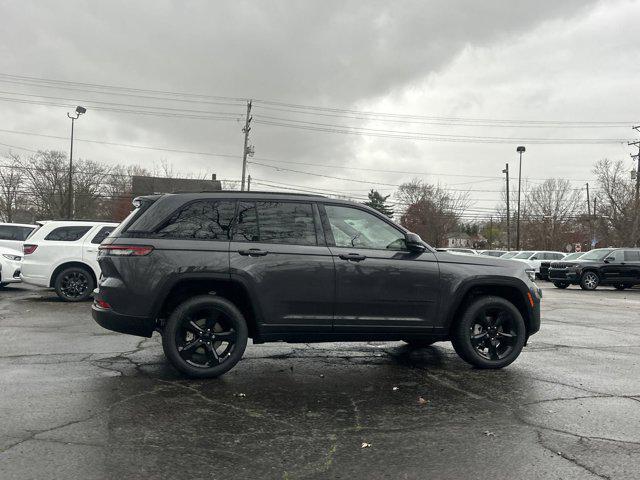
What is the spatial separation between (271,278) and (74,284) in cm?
793

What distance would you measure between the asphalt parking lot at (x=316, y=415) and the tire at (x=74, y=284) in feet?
14.8

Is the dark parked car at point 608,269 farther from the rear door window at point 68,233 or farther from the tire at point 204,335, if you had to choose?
the tire at point 204,335

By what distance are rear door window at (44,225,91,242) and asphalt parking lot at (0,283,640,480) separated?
15.8 feet

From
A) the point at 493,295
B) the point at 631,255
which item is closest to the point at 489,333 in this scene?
the point at 493,295

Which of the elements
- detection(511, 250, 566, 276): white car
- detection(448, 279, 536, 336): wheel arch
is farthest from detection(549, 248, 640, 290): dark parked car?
detection(448, 279, 536, 336): wheel arch

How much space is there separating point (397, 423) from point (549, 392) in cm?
183

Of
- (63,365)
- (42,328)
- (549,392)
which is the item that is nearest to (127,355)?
(63,365)

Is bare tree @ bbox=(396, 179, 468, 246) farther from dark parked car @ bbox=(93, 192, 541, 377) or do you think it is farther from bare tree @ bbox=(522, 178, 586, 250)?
dark parked car @ bbox=(93, 192, 541, 377)

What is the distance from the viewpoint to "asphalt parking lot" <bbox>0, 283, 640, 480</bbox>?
123 inches

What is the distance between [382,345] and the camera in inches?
282

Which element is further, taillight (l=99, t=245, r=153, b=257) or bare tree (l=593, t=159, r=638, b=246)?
bare tree (l=593, t=159, r=638, b=246)

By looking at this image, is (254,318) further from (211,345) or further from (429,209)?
(429,209)

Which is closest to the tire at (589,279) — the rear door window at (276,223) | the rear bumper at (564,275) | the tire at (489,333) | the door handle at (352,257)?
the rear bumper at (564,275)

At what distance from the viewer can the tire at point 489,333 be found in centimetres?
551
